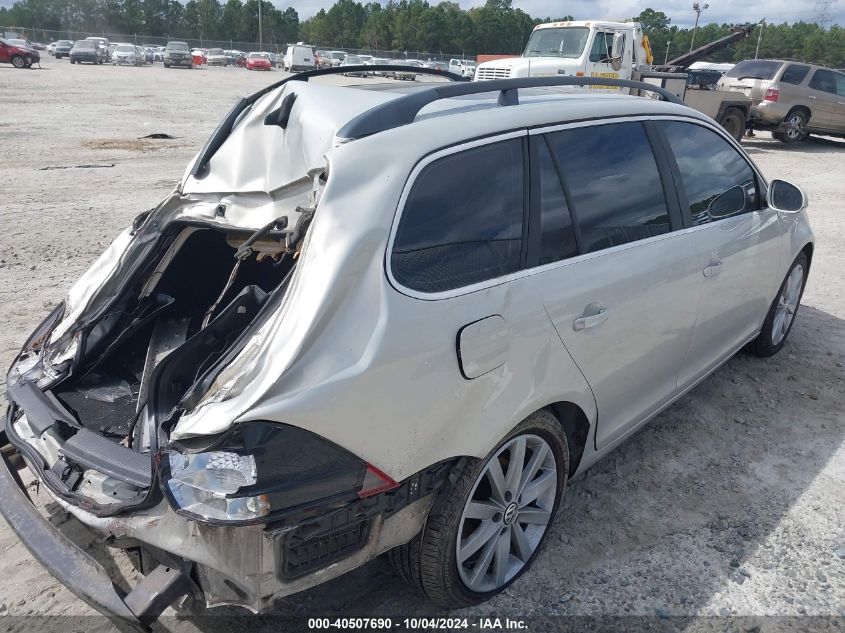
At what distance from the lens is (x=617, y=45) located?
14.8 meters

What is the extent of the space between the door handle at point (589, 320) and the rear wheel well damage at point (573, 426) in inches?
12.6

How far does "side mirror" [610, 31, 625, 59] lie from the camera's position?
14.8 metres

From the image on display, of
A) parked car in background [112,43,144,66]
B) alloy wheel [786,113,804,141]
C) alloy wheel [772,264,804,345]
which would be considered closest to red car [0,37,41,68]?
parked car in background [112,43,144,66]

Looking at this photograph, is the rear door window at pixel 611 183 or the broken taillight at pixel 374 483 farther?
the rear door window at pixel 611 183

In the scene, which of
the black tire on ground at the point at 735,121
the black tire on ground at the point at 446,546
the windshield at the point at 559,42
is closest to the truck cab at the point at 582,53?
the windshield at the point at 559,42

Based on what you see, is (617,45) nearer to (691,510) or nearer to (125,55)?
(691,510)

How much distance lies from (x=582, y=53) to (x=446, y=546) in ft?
47.0

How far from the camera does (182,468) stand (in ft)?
6.47

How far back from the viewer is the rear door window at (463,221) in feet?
7.30

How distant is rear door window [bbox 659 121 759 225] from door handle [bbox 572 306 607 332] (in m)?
1.02

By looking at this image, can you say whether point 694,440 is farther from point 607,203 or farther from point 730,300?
point 607,203

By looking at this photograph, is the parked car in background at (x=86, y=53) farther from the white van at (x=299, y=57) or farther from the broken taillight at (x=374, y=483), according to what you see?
the broken taillight at (x=374, y=483)

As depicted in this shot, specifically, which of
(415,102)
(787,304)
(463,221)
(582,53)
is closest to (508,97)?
(415,102)

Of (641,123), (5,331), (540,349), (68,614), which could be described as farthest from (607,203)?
(5,331)
